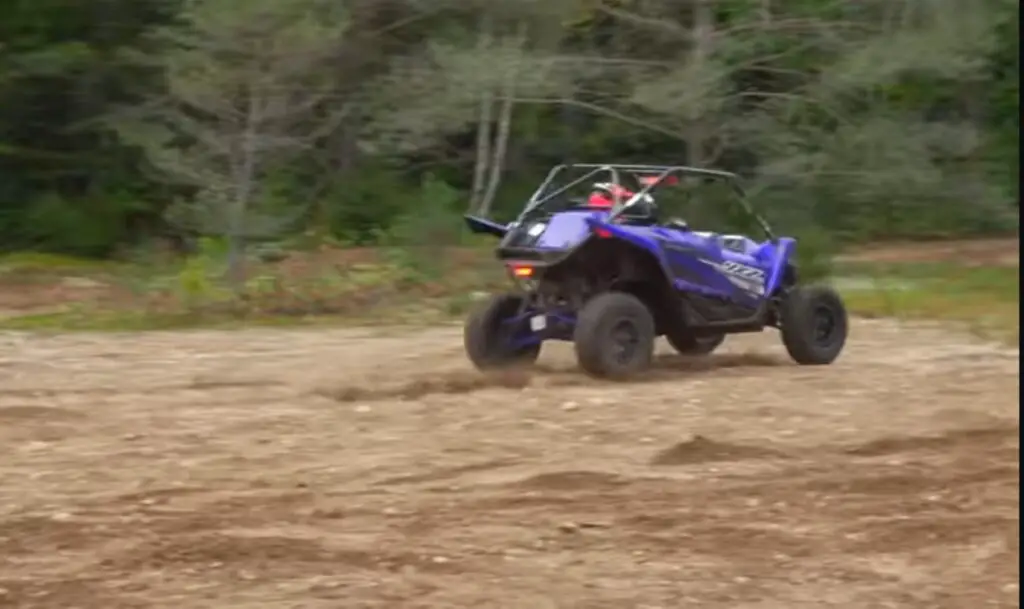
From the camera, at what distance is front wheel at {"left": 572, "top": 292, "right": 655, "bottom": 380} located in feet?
37.2

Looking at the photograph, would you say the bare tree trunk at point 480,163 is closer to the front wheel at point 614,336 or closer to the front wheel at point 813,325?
the front wheel at point 813,325

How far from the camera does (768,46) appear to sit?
23.3 metres

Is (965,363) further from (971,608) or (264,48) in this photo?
(264,48)

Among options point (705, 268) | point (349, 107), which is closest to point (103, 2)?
point (349, 107)

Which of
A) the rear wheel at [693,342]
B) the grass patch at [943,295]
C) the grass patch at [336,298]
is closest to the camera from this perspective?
the rear wheel at [693,342]

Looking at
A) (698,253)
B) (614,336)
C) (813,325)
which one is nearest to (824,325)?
(813,325)

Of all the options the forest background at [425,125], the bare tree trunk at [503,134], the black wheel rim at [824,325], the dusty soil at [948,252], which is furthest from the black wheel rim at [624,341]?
the dusty soil at [948,252]

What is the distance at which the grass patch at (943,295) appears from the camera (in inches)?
642

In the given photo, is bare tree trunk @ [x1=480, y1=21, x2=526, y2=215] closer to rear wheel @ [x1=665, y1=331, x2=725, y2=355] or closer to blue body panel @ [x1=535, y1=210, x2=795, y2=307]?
rear wheel @ [x1=665, y1=331, x2=725, y2=355]

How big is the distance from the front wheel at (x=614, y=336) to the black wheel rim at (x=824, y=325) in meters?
1.50

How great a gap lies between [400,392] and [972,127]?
14.7 meters

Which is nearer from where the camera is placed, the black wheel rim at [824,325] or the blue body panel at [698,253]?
the blue body panel at [698,253]

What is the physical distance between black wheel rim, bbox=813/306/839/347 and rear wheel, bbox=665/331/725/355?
658mm

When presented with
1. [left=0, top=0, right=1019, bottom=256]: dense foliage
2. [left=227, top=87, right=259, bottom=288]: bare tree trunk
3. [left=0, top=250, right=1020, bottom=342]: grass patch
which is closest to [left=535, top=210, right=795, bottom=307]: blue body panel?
[left=0, top=250, right=1020, bottom=342]: grass patch
